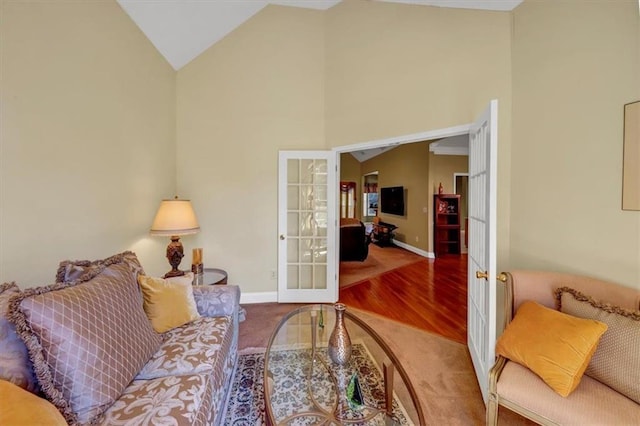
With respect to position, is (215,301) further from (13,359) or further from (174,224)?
(13,359)

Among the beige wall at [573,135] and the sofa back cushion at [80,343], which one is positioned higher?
the beige wall at [573,135]

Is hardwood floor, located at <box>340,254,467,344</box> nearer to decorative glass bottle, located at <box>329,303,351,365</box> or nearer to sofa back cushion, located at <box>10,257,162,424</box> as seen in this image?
decorative glass bottle, located at <box>329,303,351,365</box>

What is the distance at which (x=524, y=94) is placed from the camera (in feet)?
7.13

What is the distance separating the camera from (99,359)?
1.11 m

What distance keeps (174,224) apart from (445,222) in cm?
579

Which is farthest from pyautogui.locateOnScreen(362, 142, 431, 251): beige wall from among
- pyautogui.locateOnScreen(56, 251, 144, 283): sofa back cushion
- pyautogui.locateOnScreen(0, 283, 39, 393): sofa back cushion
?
pyautogui.locateOnScreen(0, 283, 39, 393): sofa back cushion

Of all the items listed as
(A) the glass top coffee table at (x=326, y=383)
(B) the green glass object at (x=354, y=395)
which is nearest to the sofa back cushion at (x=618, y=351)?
(A) the glass top coffee table at (x=326, y=383)

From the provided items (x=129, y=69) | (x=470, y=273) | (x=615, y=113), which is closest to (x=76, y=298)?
(x=129, y=69)

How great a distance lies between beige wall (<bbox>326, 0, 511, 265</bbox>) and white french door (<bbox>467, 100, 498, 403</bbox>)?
1.03ft

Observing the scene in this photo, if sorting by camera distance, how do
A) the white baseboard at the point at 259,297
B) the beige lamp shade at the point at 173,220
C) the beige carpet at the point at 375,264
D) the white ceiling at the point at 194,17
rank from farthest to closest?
1. the beige carpet at the point at 375,264
2. the white baseboard at the point at 259,297
3. the beige lamp shade at the point at 173,220
4. the white ceiling at the point at 194,17

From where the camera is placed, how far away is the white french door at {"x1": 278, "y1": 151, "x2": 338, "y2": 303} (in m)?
3.59

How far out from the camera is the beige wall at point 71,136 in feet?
4.71

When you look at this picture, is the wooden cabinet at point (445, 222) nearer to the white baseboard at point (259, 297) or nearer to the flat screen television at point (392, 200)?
the flat screen television at point (392, 200)

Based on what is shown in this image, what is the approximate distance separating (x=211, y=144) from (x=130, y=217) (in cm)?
143
